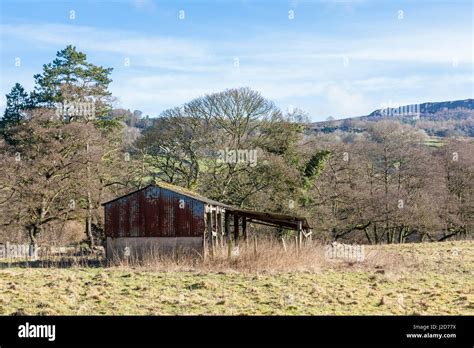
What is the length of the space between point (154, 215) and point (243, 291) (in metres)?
14.1

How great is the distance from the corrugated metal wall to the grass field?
6612 mm

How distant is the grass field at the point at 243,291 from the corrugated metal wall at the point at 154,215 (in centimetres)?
661

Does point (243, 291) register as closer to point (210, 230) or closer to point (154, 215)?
point (210, 230)

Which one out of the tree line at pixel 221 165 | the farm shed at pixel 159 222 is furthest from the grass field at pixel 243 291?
the tree line at pixel 221 165

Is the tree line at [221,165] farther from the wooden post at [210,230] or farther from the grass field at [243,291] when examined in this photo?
the grass field at [243,291]

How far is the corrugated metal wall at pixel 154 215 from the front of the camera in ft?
98.0

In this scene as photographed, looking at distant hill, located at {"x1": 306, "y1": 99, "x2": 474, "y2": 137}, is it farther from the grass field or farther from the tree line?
the grass field

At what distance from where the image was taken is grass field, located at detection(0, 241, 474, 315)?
14.3m

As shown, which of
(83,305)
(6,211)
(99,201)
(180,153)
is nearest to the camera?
(83,305)

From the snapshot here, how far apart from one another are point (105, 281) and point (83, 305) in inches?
175

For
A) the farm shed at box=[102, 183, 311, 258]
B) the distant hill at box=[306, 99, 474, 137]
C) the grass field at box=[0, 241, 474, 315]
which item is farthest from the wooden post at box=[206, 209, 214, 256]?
the distant hill at box=[306, 99, 474, 137]

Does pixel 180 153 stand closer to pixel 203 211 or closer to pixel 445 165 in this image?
pixel 203 211

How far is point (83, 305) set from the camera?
46.4ft

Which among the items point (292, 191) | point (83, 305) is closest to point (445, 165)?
point (292, 191)
